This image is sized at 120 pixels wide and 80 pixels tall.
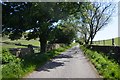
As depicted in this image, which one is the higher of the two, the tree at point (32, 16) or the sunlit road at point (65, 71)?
the tree at point (32, 16)

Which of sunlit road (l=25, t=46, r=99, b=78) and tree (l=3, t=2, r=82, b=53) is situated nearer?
sunlit road (l=25, t=46, r=99, b=78)

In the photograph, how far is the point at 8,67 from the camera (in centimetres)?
1318

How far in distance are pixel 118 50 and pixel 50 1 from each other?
9191mm

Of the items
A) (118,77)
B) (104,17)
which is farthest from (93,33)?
(118,77)

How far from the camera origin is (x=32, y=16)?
25859mm

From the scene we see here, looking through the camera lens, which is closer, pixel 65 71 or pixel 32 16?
pixel 65 71

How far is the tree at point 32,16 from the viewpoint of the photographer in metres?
25.8

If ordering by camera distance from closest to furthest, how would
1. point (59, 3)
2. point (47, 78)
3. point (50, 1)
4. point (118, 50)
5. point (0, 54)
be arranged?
point (47, 78) → point (0, 54) → point (118, 50) → point (50, 1) → point (59, 3)

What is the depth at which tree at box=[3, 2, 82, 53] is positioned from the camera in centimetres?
2577

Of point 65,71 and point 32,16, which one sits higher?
point 32,16

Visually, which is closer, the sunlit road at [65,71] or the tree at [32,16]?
the sunlit road at [65,71]

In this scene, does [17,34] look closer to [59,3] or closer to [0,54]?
[59,3]

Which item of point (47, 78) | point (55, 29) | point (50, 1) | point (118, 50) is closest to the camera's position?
point (47, 78)

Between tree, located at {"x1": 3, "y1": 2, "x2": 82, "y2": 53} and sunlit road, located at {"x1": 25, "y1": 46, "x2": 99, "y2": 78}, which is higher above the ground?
tree, located at {"x1": 3, "y1": 2, "x2": 82, "y2": 53}
